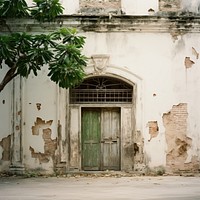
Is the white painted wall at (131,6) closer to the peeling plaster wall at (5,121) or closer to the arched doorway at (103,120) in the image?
the arched doorway at (103,120)

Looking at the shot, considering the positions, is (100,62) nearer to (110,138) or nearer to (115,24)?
(115,24)

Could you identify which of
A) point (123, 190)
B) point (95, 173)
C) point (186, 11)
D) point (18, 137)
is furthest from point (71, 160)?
point (186, 11)

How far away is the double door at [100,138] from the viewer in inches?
538

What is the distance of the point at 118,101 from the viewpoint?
44.8 feet

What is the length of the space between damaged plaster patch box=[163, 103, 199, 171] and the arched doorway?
1050 mm

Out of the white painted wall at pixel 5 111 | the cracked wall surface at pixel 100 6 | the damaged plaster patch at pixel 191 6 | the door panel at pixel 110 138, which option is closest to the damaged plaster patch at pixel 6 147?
the white painted wall at pixel 5 111

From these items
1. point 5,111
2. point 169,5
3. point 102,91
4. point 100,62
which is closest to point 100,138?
point 102,91

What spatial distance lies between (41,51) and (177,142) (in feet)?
15.2

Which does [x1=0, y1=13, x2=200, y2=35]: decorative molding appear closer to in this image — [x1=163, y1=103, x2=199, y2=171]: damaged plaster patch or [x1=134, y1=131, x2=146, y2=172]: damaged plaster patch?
[x1=163, y1=103, x2=199, y2=171]: damaged plaster patch

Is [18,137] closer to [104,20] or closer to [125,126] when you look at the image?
[125,126]

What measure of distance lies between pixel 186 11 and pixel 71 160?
17.1 feet

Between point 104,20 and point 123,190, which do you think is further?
point 104,20

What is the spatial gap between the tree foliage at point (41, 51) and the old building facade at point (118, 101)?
1740mm

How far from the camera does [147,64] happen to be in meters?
13.5
